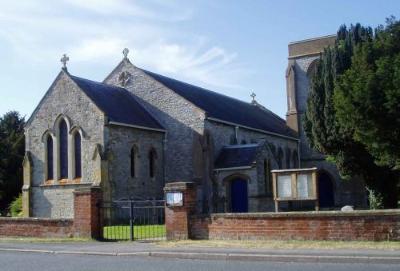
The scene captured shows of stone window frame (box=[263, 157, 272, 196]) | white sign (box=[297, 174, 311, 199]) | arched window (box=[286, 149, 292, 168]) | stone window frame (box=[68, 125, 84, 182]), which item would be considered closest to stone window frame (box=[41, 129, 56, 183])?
stone window frame (box=[68, 125, 84, 182])

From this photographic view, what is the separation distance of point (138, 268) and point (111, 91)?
2190cm

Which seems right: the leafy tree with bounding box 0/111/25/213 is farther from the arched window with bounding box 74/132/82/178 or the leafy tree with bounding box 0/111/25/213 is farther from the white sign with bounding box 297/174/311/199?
the white sign with bounding box 297/174/311/199

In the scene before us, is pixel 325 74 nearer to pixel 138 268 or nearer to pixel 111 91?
pixel 111 91

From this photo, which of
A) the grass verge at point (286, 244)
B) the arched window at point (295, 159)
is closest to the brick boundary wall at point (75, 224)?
the grass verge at point (286, 244)

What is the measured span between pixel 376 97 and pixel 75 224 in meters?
11.0

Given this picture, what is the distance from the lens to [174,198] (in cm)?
1647

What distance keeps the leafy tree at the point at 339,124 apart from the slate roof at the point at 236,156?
354 cm

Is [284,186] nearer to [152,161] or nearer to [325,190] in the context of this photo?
[152,161]

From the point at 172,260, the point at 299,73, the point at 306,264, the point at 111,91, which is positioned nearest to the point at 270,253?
the point at 306,264

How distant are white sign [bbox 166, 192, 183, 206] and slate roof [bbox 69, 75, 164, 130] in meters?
12.1

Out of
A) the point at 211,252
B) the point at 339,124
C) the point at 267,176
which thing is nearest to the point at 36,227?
the point at 211,252

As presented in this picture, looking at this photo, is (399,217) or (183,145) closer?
(399,217)

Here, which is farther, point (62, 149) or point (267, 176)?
point (267, 176)

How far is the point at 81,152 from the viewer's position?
28.4m
